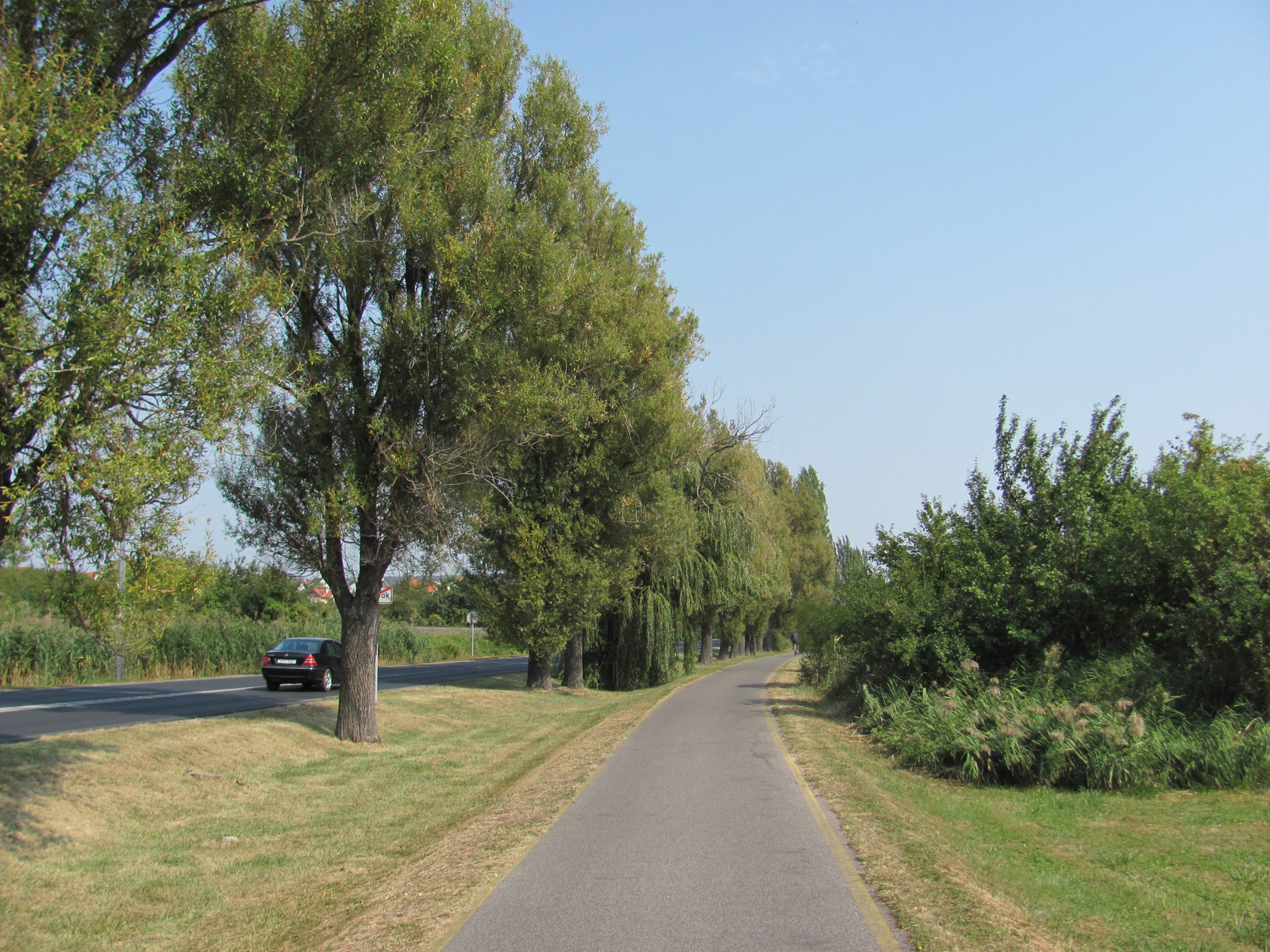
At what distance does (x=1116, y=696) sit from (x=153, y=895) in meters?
12.9

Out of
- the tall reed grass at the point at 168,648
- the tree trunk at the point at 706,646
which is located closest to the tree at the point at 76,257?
the tall reed grass at the point at 168,648

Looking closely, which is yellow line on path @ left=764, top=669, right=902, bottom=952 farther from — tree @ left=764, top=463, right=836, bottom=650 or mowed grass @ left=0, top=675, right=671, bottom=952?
tree @ left=764, top=463, right=836, bottom=650

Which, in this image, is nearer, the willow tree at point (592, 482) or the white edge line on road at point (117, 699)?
the white edge line on road at point (117, 699)

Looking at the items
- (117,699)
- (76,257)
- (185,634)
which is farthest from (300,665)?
(76,257)

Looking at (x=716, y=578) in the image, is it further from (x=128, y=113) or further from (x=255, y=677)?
(x=128, y=113)

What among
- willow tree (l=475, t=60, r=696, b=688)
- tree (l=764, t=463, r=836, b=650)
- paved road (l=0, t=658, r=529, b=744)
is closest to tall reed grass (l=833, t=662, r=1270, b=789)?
willow tree (l=475, t=60, r=696, b=688)

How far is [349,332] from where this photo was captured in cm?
1474

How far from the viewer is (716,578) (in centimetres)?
3359

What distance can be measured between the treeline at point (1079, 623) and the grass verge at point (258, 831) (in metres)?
6.01

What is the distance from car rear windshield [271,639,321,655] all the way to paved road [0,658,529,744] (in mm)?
1141

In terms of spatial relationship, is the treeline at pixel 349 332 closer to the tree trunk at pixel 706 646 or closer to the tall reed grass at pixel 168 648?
the tall reed grass at pixel 168 648

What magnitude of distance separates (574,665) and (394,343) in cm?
1804

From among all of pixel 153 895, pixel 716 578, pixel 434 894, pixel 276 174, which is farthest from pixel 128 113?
pixel 716 578

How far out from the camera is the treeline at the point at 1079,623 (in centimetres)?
1225
